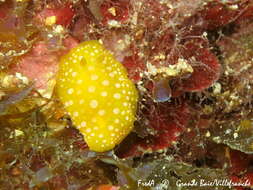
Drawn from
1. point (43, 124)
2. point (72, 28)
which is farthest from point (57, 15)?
point (43, 124)

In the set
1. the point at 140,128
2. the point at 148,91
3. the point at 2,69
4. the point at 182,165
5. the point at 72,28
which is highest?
the point at 72,28

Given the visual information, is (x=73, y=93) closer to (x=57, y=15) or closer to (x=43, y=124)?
(x=43, y=124)

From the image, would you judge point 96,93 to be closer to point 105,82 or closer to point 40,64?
point 105,82

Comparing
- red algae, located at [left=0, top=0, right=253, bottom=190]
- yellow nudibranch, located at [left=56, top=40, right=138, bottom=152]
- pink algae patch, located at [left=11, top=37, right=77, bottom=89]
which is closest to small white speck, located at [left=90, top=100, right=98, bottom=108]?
yellow nudibranch, located at [left=56, top=40, right=138, bottom=152]

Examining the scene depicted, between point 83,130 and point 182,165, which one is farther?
point 182,165

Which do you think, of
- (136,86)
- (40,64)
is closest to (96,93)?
(136,86)

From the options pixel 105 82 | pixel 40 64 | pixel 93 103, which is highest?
pixel 40 64

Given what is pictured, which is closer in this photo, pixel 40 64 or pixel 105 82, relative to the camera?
pixel 105 82

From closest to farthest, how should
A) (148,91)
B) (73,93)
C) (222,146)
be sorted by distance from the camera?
1. (73,93)
2. (148,91)
3. (222,146)

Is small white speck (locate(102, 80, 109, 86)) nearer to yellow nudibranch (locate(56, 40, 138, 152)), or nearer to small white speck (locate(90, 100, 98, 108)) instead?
yellow nudibranch (locate(56, 40, 138, 152))
